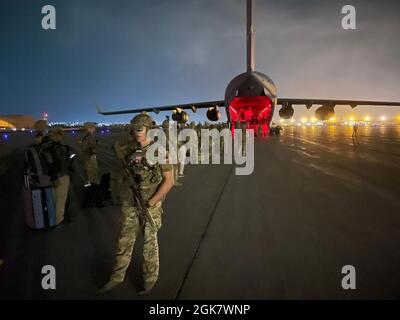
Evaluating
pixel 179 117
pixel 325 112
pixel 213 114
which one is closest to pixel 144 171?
pixel 179 117

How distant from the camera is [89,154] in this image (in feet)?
24.7

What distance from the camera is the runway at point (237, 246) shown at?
128 inches

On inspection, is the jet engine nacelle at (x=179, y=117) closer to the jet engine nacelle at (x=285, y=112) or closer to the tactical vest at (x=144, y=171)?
the jet engine nacelle at (x=285, y=112)

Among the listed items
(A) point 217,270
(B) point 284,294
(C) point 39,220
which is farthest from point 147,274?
(C) point 39,220

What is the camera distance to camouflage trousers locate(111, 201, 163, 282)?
3316 mm

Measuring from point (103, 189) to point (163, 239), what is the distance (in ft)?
9.08

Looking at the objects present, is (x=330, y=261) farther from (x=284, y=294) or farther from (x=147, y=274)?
(x=147, y=274)

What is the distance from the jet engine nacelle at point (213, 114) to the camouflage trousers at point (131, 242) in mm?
24992

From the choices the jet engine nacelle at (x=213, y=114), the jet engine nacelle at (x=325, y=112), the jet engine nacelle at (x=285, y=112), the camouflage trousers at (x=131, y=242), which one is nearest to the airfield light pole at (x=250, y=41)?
the jet engine nacelle at (x=285, y=112)

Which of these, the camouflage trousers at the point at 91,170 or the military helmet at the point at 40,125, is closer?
the military helmet at the point at 40,125

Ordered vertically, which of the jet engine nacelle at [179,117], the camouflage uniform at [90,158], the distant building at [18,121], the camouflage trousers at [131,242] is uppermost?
the distant building at [18,121]

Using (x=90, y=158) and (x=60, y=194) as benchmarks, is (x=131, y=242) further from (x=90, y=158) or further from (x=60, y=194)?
(x=90, y=158)

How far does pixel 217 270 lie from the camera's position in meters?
3.60

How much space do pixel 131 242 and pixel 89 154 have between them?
4741mm
